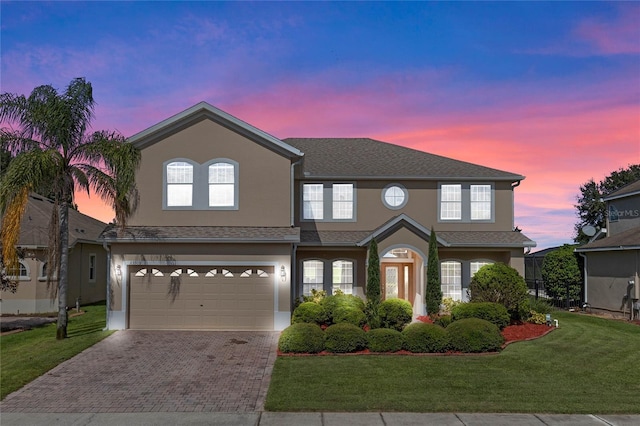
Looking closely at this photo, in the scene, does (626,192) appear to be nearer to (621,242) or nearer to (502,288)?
(621,242)

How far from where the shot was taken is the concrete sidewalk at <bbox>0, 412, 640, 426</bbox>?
995 centimetres

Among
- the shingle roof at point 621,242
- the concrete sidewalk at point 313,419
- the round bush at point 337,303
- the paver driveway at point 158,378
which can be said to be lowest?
the concrete sidewalk at point 313,419

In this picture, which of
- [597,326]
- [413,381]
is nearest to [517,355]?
[413,381]

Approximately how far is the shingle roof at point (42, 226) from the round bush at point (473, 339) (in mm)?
16922

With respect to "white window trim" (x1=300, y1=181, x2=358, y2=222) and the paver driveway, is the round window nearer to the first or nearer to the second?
"white window trim" (x1=300, y1=181, x2=358, y2=222)

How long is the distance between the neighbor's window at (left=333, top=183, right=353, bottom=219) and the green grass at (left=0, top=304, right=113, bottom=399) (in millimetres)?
10608

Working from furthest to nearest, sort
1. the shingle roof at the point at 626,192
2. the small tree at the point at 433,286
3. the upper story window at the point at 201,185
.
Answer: the shingle roof at the point at 626,192 < the upper story window at the point at 201,185 < the small tree at the point at 433,286

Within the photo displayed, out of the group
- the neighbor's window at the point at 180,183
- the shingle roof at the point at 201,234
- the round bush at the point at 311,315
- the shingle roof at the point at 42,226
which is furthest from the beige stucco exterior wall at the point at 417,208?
the shingle roof at the point at 42,226

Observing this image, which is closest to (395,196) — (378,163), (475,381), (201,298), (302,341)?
(378,163)

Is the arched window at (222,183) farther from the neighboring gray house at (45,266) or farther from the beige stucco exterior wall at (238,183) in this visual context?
the neighboring gray house at (45,266)

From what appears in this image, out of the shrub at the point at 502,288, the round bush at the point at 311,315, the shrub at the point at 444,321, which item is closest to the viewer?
the shrub at the point at 444,321

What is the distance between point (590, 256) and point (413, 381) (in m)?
18.3

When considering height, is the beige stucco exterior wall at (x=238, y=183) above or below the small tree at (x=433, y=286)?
above

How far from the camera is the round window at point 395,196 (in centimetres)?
2434
